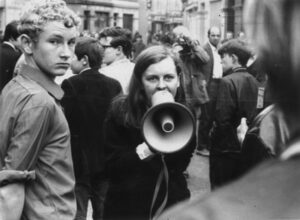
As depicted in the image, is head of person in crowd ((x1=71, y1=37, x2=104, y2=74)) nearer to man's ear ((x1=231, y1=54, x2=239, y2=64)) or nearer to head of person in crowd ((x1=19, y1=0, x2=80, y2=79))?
man's ear ((x1=231, y1=54, x2=239, y2=64))

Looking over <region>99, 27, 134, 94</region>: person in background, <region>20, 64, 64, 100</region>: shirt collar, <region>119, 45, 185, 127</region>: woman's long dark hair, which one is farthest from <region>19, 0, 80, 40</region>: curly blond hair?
<region>99, 27, 134, 94</region>: person in background

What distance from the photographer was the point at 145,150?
9.77 ft

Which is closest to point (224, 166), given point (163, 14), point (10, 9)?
point (10, 9)

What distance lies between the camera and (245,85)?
5043mm

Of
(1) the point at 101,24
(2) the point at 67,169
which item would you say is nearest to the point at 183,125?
(2) the point at 67,169

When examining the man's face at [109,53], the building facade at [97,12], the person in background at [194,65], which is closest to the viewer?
the man's face at [109,53]

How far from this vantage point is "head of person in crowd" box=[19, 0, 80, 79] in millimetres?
2795

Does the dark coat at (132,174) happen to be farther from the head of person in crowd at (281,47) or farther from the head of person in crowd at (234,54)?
the head of person in crowd at (234,54)

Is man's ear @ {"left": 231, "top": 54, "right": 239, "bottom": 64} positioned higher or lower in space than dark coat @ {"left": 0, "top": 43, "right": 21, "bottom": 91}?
higher

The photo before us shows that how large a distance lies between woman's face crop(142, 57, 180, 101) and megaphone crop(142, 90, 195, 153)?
26cm

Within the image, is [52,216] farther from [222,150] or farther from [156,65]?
[222,150]

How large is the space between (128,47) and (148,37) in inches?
923

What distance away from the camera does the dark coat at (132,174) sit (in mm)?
3045

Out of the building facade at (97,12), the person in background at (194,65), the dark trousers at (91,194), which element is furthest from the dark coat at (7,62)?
the person in background at (194,65)
